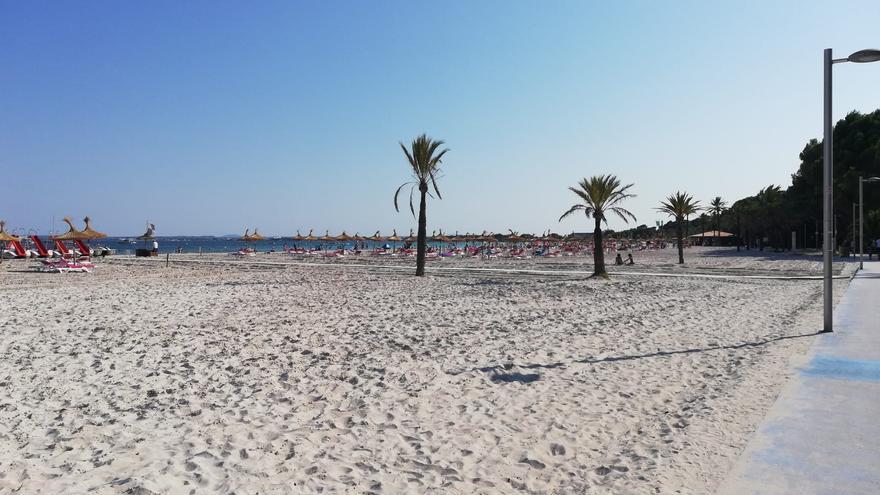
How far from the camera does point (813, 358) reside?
741 cm

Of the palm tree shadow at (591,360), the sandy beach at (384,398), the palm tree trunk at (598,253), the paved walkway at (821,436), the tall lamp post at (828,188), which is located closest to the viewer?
the paved walkway at (821,436)

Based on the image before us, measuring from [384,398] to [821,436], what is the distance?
386 centimetres

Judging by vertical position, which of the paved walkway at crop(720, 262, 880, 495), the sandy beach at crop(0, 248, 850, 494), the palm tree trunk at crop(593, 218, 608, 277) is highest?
the palm tree trunk at crop(593, 218, 608, 277)

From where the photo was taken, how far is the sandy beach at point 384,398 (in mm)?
4051

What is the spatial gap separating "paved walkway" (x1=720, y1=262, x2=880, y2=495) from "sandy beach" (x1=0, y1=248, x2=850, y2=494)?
21 centimetres

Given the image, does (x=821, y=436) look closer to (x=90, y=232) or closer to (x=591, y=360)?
(x=591, y=360)

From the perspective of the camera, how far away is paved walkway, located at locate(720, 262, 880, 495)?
11.8 ft

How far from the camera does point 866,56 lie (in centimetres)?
896

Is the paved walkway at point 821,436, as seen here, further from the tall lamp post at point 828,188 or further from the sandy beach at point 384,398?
the tall lamp post at point 828,188

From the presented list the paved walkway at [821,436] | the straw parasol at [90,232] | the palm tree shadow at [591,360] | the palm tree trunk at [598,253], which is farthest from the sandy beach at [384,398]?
the straw parasol at [90,232]

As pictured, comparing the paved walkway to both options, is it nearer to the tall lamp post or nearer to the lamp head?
the tall lamp post

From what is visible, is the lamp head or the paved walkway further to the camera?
the lamp head

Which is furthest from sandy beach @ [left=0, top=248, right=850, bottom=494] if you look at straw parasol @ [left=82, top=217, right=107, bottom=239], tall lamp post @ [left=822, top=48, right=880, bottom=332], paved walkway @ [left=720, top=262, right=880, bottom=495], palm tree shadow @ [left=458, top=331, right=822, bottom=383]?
straw parasol @ [left=82, top=217, right=107, bottom=239]

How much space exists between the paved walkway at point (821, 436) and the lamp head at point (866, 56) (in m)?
4.66
